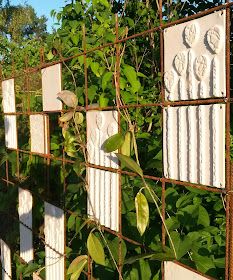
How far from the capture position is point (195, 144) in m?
1.25

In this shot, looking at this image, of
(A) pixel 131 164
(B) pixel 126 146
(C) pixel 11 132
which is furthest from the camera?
(C) pixel 11 132

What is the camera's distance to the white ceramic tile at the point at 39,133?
2326 millimetres

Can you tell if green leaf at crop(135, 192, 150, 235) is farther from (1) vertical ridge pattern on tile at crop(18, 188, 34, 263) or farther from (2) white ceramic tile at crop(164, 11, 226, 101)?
(1) vertical ridge pattern on tile at crop(18, 188, 34, 263)

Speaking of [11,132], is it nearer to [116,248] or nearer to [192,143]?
Answer: [116,248]

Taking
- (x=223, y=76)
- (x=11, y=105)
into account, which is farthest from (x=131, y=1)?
(x=223, y=76)

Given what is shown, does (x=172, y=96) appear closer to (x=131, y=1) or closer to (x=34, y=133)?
(x=34, y=133)

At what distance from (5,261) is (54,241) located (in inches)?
42.0

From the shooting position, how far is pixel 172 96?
4.36 feet

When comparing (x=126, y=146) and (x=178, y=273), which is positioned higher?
(x=126, y=146)

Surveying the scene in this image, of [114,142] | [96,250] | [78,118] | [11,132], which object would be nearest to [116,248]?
[96,250]

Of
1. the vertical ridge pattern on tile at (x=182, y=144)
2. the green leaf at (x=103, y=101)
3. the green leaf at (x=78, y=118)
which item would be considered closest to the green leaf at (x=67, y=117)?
the green leaf at (x=78, y=118)

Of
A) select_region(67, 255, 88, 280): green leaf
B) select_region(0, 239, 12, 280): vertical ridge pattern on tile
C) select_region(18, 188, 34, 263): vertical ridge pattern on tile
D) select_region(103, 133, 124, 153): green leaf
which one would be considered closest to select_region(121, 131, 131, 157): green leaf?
select_region(103, 133, 124, 153): green leaf

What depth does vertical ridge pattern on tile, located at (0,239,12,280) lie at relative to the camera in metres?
3.01

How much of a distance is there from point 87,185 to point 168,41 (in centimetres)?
81
